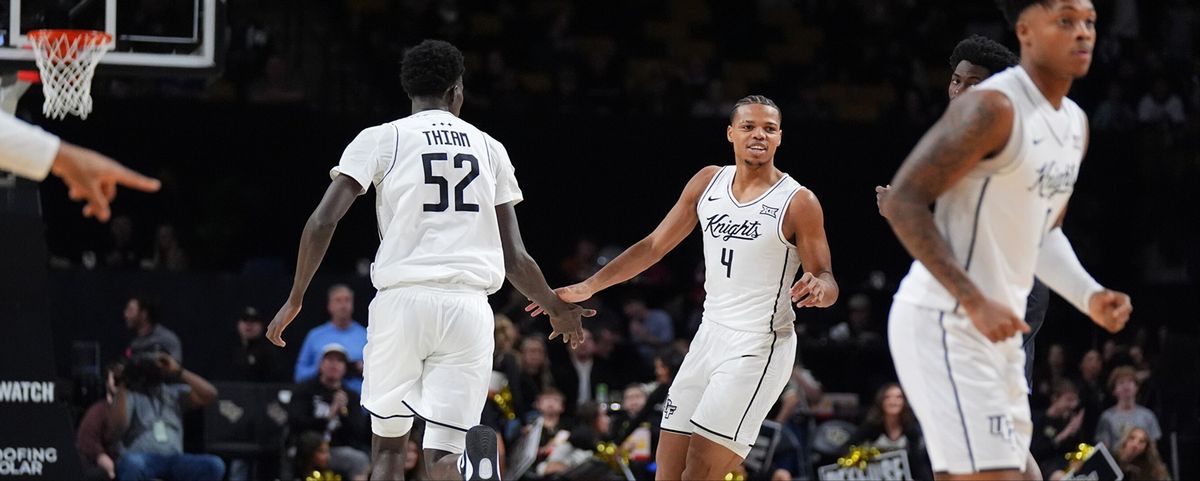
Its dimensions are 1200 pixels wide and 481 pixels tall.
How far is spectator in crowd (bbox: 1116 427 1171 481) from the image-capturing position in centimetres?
1299

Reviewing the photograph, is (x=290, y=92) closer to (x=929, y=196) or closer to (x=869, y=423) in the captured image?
(x=869, y=423)

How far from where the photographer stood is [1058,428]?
13828mm

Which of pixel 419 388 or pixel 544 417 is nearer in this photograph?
pixel 419 388

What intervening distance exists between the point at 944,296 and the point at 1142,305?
1309 centimetres

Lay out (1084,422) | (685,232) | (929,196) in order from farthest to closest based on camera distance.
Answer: (1084,422)
(685,232)
(929,196)

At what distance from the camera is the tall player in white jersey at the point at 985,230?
15.9ft

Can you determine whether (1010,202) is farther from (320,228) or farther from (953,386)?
(320,228)

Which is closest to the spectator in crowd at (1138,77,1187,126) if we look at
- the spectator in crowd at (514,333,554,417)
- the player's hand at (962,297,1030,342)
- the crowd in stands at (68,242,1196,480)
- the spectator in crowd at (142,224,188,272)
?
the crowd in stands at (68,242,1196,480)

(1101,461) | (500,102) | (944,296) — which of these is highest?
(500,102)

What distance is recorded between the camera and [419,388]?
7199mm

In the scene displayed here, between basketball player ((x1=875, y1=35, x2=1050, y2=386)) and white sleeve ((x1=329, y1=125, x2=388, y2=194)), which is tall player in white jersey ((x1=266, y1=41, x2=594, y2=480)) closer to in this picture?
white sleeve ((x1=329, y1=125, x2=388, y2=194))

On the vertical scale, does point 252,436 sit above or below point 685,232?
below

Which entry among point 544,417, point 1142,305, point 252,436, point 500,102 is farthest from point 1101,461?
point 500,102

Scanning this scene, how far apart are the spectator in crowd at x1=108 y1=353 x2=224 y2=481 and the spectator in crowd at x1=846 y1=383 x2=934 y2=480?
16.7 feet
